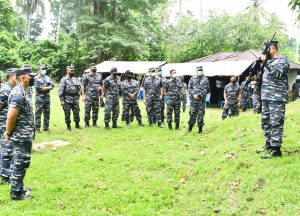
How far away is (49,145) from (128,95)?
156 inches

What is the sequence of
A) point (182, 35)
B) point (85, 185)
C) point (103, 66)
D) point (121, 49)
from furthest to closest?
point (182, 35) → point (121, 49) → point (103, 66) → point (85, 185)

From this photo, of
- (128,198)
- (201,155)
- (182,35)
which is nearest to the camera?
(128,198)

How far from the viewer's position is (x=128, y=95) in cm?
1264

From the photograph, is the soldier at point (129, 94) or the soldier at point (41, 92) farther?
the soldier at point (129, 94)

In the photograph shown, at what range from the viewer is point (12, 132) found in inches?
220

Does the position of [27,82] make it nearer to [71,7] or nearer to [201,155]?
[201,155]

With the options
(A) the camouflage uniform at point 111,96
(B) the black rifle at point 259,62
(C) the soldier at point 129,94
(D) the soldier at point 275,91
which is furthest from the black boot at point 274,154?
(C) the soldier at point 129,94

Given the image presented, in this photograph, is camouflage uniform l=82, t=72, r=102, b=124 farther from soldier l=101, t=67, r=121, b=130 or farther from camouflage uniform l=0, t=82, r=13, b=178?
camouflage uniform l=0, t=82, r=13, b=178

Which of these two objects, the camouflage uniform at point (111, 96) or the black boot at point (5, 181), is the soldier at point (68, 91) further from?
the black boot at point (5, 181)

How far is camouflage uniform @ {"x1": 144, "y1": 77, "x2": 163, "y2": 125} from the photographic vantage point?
12.6m

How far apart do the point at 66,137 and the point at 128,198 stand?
203 inches

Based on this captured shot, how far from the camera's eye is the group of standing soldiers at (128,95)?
10.8 m

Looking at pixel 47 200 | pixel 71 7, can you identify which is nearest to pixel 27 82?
pixel 47 200

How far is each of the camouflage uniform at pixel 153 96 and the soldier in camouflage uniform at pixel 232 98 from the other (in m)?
2.89
